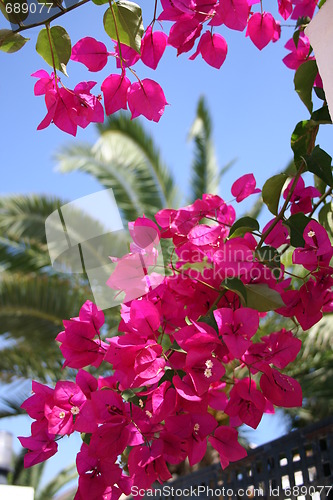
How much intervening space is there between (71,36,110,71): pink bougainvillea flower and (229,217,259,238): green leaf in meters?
0.24

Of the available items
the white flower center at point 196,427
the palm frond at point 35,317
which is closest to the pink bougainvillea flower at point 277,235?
the white flower center at point 196,427

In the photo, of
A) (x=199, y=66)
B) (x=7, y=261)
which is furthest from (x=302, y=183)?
(x=7, y=261)

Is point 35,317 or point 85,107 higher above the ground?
point 85,107

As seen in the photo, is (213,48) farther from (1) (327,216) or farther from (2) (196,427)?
(2) (196,427)

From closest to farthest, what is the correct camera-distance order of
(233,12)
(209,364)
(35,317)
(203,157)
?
(209,364) → (233,12) → (35,317) → (203,157)

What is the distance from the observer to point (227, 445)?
0.59 m

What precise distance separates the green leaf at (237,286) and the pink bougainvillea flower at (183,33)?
29 centimetres

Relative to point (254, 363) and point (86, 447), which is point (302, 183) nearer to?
point (254, 363)

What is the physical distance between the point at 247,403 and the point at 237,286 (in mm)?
142

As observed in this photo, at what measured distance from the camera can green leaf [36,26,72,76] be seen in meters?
0.55

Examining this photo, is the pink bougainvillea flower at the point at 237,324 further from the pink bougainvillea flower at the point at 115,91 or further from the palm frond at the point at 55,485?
the palm frond at the point at 55,485

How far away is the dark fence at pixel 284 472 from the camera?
1174 millimetres

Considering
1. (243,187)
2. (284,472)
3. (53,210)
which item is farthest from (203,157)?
(243,187)

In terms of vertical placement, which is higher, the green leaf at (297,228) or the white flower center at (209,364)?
the green leaf at (297,228)
